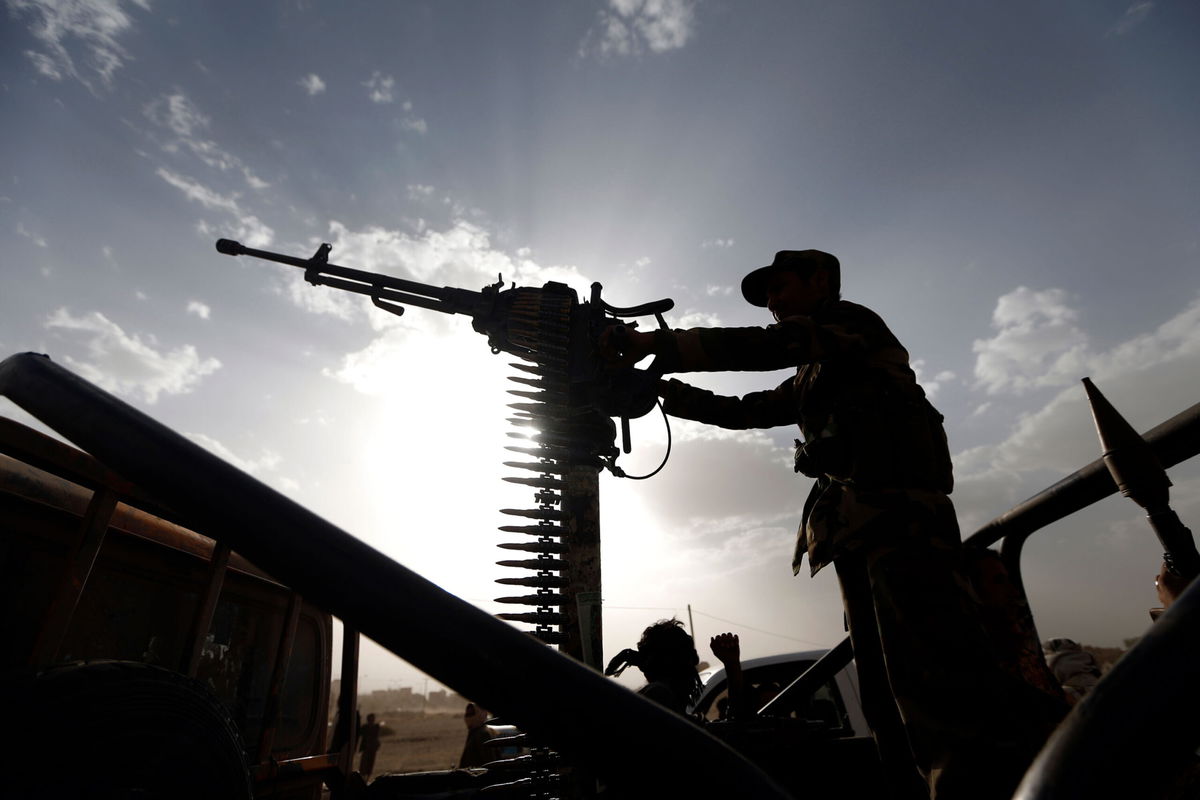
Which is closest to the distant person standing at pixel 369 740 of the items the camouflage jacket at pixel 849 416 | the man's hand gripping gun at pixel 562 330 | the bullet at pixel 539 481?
the man's hand gripping gun at pixel 562 330

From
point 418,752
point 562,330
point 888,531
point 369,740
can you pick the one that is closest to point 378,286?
point 562,330

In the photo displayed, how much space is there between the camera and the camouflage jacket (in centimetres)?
218

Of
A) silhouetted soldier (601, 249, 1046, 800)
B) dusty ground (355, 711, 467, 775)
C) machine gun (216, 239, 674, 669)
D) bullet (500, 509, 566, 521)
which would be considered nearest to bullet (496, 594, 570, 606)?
machine gun (216, 239, 674, 669)

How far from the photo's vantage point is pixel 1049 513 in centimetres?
216

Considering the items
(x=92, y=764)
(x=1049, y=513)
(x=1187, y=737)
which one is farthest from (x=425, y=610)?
(x=1049, y=513)

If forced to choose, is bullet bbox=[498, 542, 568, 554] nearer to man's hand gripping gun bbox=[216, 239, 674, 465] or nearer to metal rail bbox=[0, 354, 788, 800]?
man's hand gripping gun bbox=[216, 239, 674, 465]

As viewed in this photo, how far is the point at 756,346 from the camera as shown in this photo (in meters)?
2.31

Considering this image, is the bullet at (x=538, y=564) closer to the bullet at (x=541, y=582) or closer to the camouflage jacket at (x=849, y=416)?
the bullet at (x=541, y=582)

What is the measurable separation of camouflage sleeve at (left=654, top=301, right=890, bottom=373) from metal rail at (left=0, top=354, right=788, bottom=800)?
1.80m

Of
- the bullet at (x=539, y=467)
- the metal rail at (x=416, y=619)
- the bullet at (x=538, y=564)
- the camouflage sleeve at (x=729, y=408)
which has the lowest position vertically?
the metal rail at (x=416, y=619)

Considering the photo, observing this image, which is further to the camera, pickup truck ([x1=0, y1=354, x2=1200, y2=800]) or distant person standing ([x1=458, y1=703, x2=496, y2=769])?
distant person standing ([x1=458, y1=703, x2=496, y2=769])

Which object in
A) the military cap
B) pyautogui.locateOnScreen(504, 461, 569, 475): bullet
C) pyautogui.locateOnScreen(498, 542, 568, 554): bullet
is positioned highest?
the military cap

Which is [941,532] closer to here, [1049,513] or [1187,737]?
[1049,513]

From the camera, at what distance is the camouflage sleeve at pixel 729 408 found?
331 centimetres
